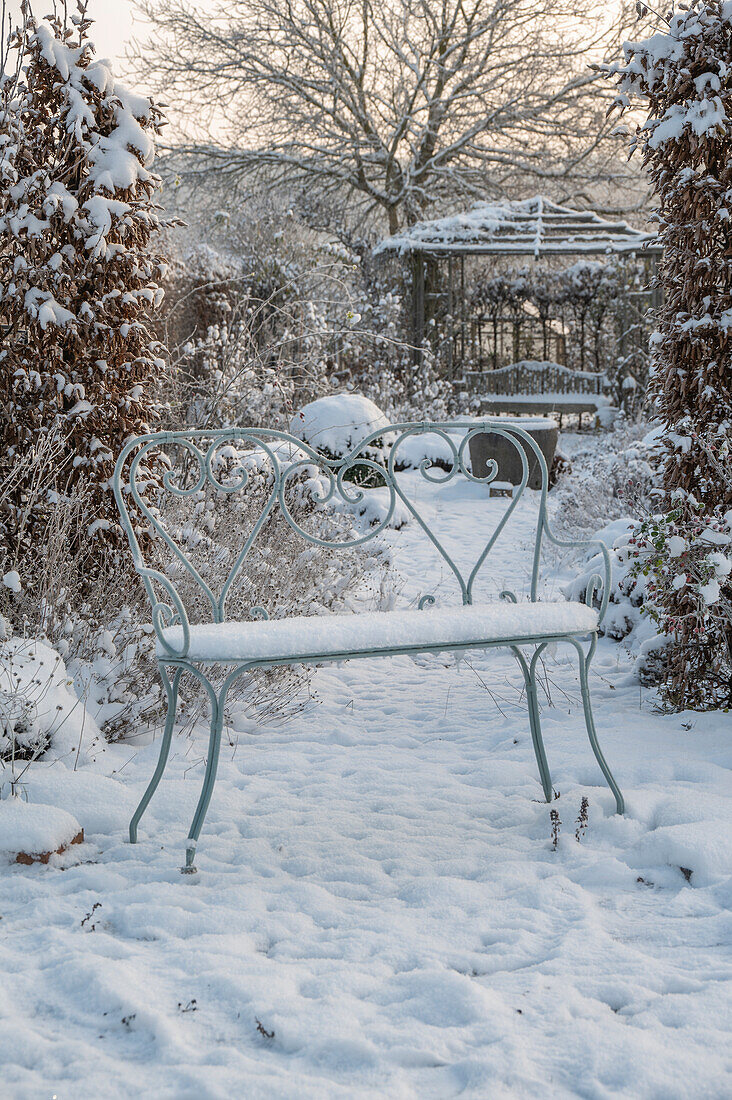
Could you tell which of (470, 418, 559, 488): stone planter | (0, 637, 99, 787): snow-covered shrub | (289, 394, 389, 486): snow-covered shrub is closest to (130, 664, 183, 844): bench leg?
(0, 637, 99, 787): snow-covered shrub

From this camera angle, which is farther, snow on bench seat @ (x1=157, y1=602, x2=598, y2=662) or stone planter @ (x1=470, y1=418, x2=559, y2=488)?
stone planter @ (x1=470, y1=418, x2=559, y2=488)

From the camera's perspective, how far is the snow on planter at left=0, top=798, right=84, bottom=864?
8.81ft

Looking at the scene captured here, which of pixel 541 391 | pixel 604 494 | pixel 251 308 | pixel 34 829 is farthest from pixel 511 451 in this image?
pixel 34 829

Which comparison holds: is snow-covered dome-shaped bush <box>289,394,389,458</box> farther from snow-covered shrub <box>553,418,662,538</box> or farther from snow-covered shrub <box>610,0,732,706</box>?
snow-covered shrub <box>610,0,732,706</box>

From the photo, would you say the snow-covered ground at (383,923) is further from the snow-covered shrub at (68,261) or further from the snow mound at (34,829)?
the snow-covered shrub at (68,261)

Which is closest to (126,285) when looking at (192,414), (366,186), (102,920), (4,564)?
(4,564)

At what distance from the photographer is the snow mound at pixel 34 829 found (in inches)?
106

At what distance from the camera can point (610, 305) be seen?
53.9ft

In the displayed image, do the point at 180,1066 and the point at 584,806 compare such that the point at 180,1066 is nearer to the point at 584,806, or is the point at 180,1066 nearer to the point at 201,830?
the point at 201,830

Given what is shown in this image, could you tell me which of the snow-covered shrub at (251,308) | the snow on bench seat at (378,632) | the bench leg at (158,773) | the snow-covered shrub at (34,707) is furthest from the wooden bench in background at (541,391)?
the bench leg at (158,773)

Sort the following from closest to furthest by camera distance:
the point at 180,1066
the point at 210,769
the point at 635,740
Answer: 1. the point at 180,1066
2. the point at 210,769
3. the point at 635,740

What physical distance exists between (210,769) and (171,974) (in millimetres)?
649

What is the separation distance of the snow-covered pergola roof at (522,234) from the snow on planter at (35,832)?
Answer: 1239 cm

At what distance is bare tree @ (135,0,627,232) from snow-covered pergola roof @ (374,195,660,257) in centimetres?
311
